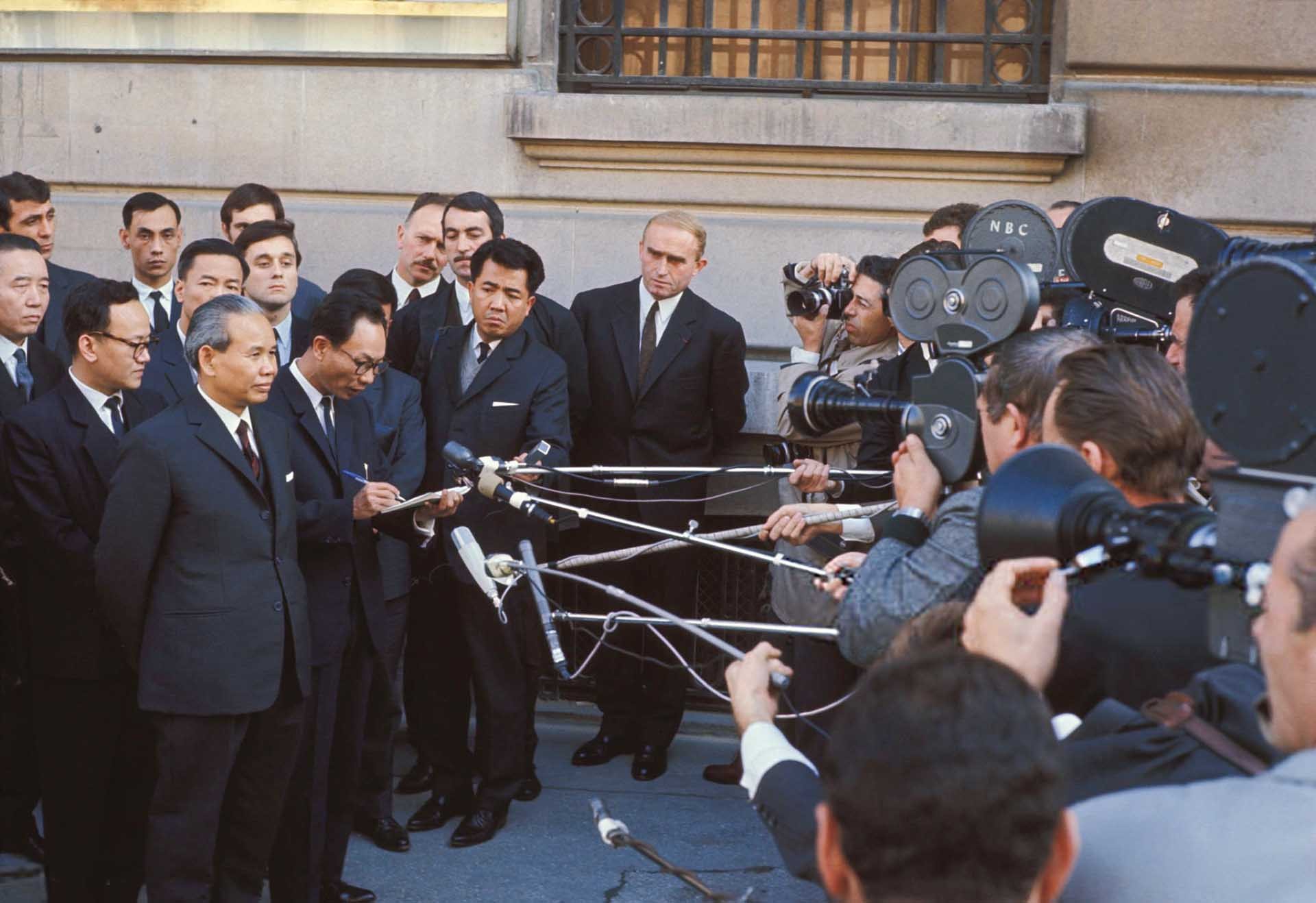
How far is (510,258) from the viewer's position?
6273mm

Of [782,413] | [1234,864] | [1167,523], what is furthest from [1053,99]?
[1234,864]

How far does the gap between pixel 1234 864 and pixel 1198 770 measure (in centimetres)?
23

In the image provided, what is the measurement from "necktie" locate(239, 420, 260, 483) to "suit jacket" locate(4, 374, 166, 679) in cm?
39

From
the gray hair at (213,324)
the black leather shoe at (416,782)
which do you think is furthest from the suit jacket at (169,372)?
the black leather shoe at (416,782)

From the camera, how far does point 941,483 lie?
3.67 m

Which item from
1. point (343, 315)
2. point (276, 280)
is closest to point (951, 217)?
point (343, 315)

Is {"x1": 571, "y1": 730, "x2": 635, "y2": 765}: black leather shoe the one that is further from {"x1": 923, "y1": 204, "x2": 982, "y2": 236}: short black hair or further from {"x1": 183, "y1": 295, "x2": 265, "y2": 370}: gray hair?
{"x1": 183, "y1": 295, "x2": 265, "y2": 370}: gray hair

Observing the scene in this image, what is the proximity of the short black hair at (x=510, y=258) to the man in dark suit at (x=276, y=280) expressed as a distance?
0.78 meters

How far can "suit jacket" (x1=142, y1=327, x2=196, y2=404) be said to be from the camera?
5.89 meters

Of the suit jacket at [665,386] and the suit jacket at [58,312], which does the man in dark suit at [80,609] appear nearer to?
the suit jacket at [58,312]

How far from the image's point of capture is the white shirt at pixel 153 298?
7.11 metres

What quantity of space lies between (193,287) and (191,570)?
76.2 inches

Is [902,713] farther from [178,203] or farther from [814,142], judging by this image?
[178,203]

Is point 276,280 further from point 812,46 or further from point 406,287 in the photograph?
point 812,46
